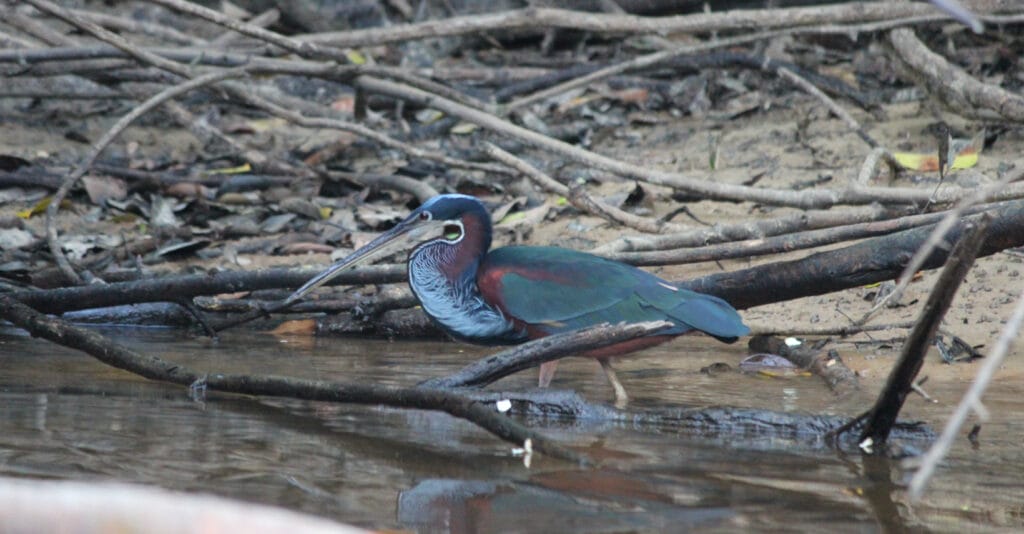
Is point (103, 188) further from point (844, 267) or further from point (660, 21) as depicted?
point (844, 267)

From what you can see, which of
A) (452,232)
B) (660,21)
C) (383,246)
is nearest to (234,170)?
(660,21)

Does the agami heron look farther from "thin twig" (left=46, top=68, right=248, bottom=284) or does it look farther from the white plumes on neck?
"thin twig" (left=46, top=68, right=248, bottom=284)

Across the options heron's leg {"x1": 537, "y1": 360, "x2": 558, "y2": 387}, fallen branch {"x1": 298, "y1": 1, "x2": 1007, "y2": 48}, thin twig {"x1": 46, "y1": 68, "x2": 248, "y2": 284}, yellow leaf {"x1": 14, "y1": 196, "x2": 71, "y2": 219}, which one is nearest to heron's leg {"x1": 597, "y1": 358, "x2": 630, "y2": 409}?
heron's leg {"x1": 537, "y1": 360, "x2": 558, "y2": 387}

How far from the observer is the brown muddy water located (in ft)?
11.2

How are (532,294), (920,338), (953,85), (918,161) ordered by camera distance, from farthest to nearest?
(918,161), (953,85), (532,294), (920,338)

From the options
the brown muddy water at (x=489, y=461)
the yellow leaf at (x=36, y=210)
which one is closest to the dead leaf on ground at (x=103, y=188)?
the yellow leaf at (x=36, y=210)

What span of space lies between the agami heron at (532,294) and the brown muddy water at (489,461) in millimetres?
317

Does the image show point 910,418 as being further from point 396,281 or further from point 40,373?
point 40,373

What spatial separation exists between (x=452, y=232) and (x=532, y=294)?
509 mm

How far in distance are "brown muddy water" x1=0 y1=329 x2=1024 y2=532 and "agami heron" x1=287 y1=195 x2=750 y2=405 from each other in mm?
317

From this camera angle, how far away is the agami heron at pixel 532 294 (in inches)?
203

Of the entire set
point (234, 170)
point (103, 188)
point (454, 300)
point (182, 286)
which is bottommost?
point (454, 300)

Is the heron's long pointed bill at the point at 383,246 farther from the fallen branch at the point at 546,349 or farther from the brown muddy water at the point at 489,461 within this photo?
the fallen branch at the point at 546,349

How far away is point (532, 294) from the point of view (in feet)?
17.2
